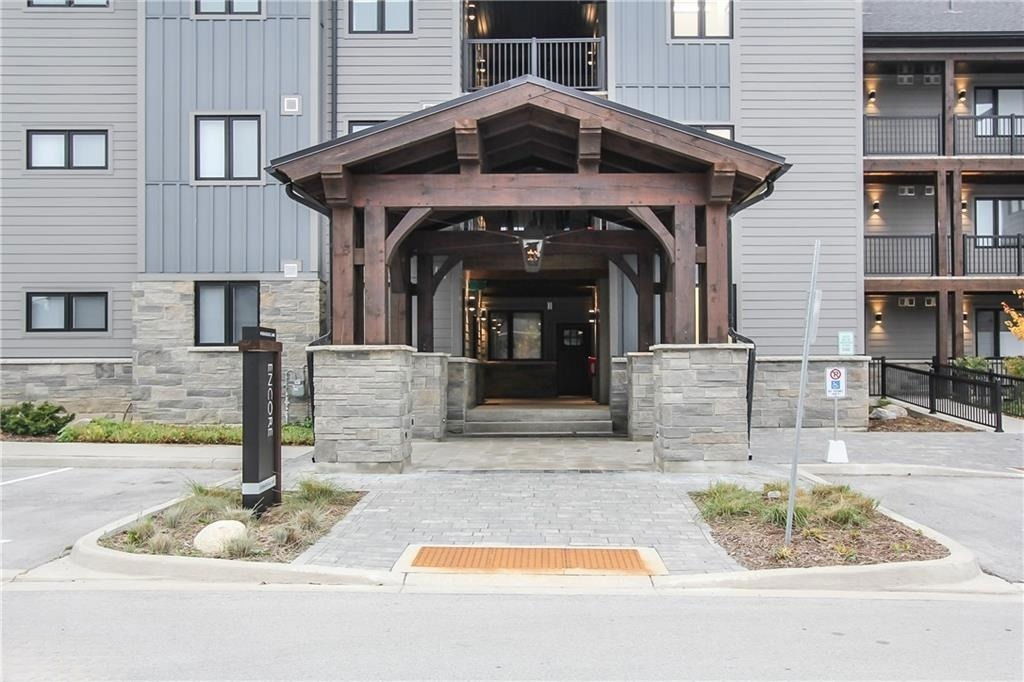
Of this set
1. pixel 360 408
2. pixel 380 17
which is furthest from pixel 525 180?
pixel 380 17

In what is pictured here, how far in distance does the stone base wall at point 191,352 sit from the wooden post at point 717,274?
8306 mm

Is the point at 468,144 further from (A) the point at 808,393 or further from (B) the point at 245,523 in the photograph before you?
(A) the point at 808,393

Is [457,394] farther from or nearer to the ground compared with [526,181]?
nearer to the ground

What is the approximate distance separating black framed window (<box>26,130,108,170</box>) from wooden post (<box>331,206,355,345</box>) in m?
8.81

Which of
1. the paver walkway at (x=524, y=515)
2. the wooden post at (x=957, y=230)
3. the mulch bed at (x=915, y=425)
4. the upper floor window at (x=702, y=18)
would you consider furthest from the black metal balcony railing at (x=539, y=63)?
the wooden post at (x=957, y=230)

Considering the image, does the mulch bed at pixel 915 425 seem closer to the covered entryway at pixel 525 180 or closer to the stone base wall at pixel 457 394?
the covered entryway at pixel 525 180

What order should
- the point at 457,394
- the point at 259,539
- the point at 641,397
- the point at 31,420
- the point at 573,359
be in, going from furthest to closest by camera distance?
the point at 573,359, the point at 457,394, the point at 641,397, the point at 31,420, the point at 259,539

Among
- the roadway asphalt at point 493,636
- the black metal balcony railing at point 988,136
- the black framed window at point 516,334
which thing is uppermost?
the black metal balcony railing at point 988,136

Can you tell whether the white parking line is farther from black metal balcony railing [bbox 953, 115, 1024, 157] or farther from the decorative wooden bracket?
black metal balcony railing [bbox 953, 115, 1024, 157]

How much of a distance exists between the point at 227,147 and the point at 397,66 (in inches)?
152

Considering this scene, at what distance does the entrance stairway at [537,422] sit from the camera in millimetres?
15352

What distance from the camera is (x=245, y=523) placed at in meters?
7.29

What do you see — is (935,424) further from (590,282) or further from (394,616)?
(394,616)

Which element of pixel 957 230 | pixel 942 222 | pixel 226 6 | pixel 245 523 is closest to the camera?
pixel 245 523
